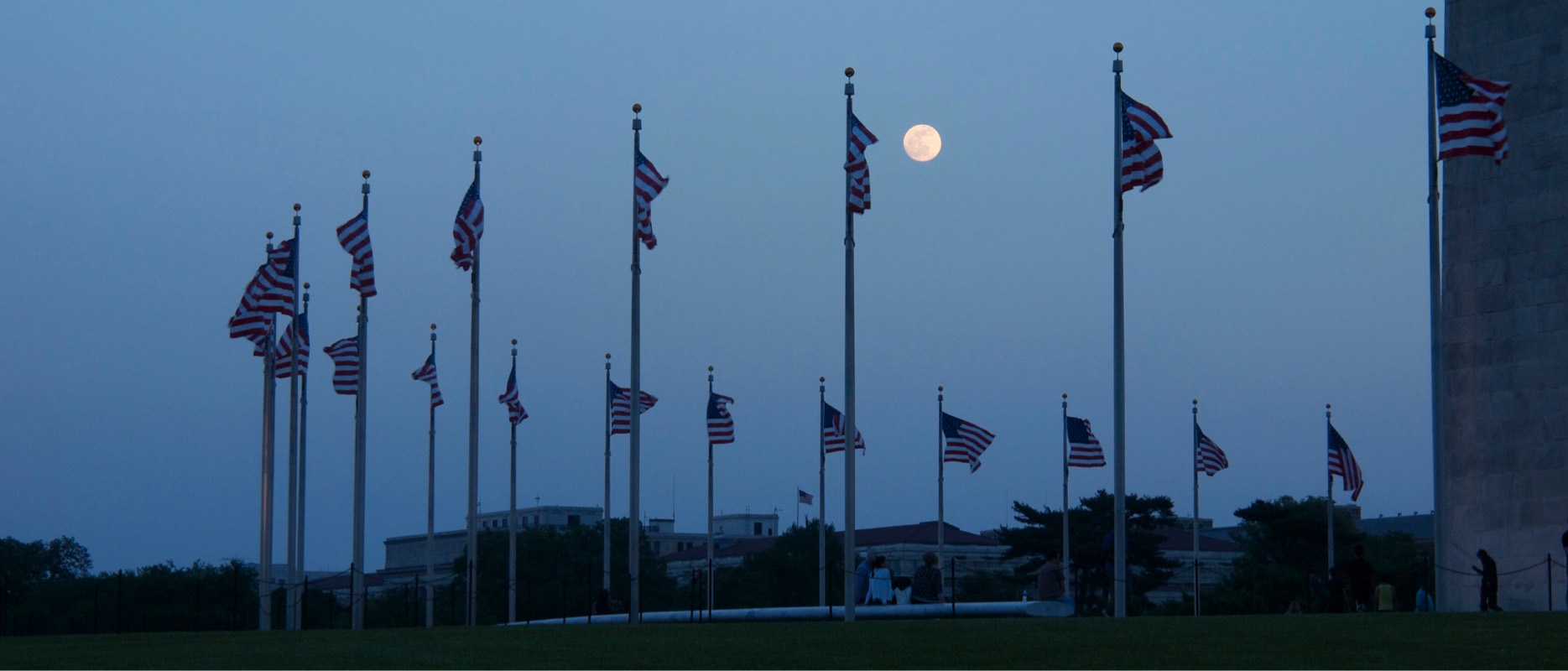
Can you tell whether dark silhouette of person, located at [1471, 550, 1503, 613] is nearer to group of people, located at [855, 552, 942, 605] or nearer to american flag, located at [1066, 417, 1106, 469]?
group of people, located at [855, 552, 942, 605]

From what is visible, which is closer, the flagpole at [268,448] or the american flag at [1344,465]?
the flagpole at [268,448]

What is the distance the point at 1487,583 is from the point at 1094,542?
5557 cm

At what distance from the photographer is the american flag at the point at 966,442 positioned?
46.8 m

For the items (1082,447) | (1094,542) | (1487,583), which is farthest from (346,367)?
(1094,542)

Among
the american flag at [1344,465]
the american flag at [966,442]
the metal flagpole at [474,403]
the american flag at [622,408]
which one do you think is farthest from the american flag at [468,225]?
the american flag at [1344,465]

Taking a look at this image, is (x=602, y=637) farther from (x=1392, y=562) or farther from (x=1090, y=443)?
(x=1392, y=562)

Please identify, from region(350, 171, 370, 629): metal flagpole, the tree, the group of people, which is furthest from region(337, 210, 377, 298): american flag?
the tree

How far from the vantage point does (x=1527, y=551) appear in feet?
112

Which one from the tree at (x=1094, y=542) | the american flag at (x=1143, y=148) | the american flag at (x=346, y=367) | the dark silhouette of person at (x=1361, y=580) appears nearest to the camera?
the american flag at (x=1143, y=148)

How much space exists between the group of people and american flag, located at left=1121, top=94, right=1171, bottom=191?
850 cm

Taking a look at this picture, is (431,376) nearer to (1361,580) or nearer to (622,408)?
(622,408)

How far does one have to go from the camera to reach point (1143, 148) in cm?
2988

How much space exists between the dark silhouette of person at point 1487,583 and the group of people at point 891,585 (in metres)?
9.82

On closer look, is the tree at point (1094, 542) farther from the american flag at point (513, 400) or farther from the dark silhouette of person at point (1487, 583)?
the dark silhouette of person at point (1487, 583)
